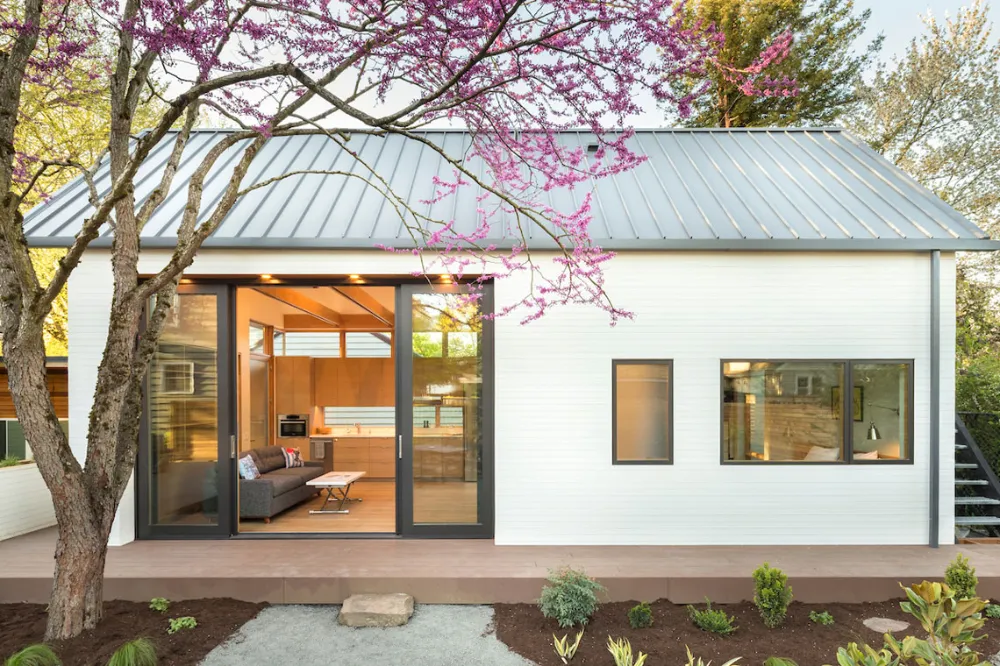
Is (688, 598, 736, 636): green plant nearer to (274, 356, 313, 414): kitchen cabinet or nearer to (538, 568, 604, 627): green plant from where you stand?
(538, 568, 604, 627): green plant

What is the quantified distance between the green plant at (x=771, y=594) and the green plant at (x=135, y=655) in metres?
4.10

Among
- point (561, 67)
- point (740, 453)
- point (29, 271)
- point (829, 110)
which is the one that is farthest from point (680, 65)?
point (829, 110)

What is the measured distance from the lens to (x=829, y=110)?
15.8 m

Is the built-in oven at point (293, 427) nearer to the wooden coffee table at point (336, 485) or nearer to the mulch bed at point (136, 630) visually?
the wooden coffee table at point (336, 485)

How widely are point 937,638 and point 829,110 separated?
16674mm

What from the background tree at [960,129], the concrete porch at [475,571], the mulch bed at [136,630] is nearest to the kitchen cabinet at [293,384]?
the concrete porch at [475,571]

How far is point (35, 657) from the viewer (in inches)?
149

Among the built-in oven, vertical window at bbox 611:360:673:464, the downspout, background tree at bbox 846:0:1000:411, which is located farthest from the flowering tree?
background tree at bbox 846:0:1000:411

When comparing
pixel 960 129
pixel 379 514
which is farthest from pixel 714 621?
pixel 960 129

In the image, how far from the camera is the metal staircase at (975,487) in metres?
6.69

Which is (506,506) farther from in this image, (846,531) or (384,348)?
(384,348)

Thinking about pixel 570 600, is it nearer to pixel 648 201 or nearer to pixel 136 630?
pixel 136 630

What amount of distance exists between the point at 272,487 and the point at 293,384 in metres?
4.45

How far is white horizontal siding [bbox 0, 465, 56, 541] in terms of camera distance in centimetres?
663
